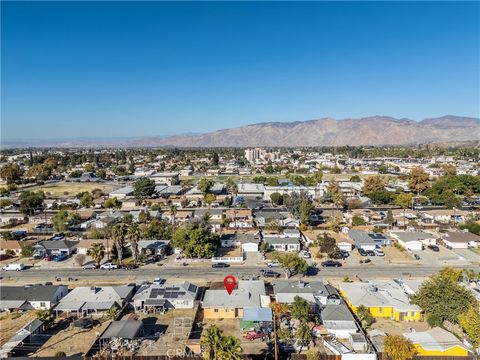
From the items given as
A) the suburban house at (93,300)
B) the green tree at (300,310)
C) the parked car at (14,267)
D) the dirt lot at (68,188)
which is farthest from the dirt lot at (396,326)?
the dirt lot at (68,188)

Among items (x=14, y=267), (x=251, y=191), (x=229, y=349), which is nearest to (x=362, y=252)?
(x=229, y=349)

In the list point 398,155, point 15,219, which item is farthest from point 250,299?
point 398,155

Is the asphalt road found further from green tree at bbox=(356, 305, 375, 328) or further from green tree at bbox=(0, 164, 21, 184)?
green tree at bbox=(0, 164, 21, 184)

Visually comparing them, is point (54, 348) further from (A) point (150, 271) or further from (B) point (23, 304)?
(A) point (150, 271)

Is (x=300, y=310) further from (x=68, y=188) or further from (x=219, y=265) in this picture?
(x=68, y=188)

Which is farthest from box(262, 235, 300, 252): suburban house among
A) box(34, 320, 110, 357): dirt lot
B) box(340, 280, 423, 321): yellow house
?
box(34, 320, 110, 357): dirt lot

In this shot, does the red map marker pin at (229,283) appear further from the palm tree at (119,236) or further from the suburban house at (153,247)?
the palm tree at (119,236)

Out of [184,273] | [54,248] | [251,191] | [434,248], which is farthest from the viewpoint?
[251,191]
